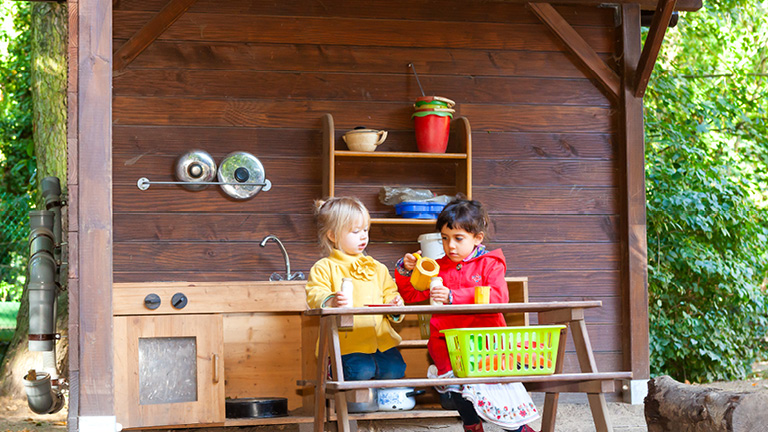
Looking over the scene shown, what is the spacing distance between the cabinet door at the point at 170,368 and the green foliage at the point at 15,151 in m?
4.46

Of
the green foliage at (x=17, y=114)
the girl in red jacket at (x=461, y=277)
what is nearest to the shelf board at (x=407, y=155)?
the girl in red jacket at (x=461, y=277)

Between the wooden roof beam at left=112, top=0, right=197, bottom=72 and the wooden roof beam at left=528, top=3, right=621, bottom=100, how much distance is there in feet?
6.79

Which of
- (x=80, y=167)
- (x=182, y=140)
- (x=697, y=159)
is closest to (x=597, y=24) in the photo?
(x=697, y=159)

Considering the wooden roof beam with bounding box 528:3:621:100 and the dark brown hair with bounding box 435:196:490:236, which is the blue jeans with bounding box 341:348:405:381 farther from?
the wooden roof beam with bounding box 528:3:621:100

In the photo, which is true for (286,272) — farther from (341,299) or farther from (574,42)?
(574,42)

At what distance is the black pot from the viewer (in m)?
3.63

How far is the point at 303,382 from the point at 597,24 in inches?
114

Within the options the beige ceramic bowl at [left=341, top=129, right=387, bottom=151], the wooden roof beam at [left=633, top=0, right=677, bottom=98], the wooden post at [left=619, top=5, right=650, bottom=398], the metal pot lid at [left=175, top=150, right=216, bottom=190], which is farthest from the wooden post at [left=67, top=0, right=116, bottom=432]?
the wooden post at [left=619, top=5, right=650, bottom=398]

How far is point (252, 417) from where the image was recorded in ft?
11.9

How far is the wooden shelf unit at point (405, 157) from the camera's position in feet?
13.3

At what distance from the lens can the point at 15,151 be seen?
8.87m

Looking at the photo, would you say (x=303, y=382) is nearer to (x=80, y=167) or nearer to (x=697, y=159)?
(x=80, y=167)

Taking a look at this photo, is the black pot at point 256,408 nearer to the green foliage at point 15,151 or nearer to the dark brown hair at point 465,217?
the dark brown hair at point 465,217

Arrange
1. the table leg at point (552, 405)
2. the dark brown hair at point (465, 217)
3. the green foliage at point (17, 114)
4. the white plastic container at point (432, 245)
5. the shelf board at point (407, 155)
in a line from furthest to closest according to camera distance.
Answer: the green foliage at point (17, 114) → the shelf board at point (407, 155) → the white plastic container at point (432, 245) → the dark brown hair at point (465, 217) → the table leg at point (552, 405)
